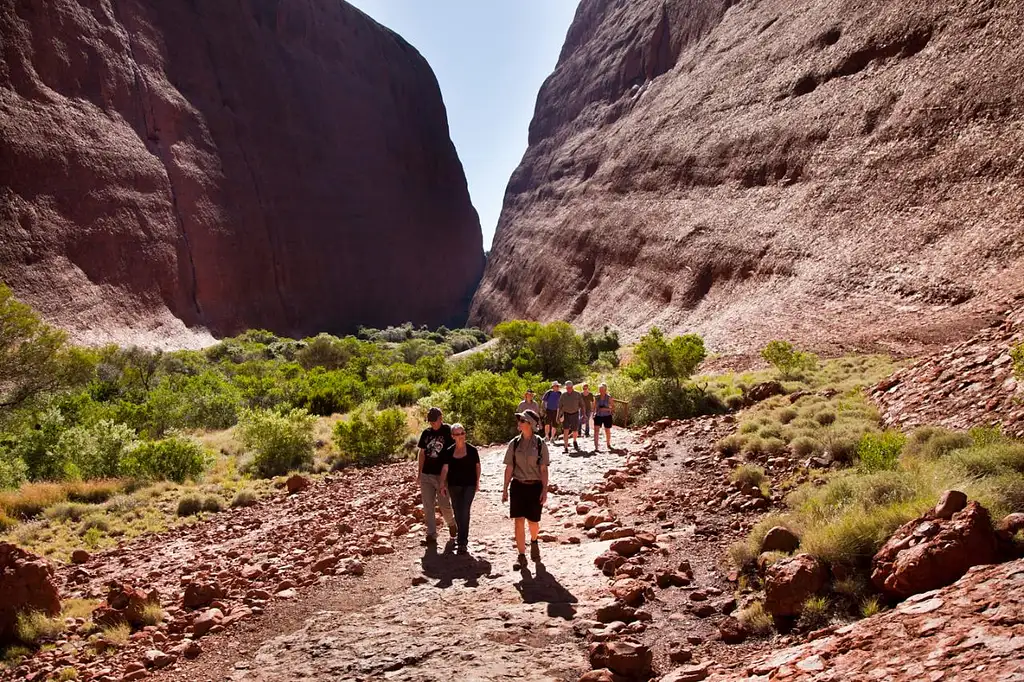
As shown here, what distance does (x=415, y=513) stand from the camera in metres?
8.63

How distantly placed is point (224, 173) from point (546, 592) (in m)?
58.6

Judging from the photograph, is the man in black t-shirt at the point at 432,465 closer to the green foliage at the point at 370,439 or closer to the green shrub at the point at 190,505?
the green shrub at the point at 190,505

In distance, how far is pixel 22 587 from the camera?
5.50 meters

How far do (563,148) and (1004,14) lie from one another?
3995cm

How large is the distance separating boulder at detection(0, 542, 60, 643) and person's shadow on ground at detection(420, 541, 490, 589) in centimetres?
329

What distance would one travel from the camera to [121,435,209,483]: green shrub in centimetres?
1212

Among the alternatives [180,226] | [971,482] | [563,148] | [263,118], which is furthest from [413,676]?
[263,118]

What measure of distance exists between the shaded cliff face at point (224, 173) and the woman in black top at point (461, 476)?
39.3m

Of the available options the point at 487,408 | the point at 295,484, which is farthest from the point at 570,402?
the point at 295,484

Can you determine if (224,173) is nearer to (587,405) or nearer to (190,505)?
(587,405)

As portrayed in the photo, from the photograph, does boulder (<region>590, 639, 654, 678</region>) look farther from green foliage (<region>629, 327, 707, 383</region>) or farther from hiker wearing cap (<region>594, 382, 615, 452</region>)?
green foliage (<region>629, 327, 707, 383</region>)

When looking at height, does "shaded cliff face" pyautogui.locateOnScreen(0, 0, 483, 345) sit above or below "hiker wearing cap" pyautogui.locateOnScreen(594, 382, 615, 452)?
above

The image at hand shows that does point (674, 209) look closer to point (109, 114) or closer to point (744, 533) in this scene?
point (744, 533)

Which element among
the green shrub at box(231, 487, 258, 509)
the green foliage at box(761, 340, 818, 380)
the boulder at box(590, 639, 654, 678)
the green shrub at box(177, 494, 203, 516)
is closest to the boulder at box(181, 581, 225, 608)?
the boulder at box(590, 639, 654, 678)
